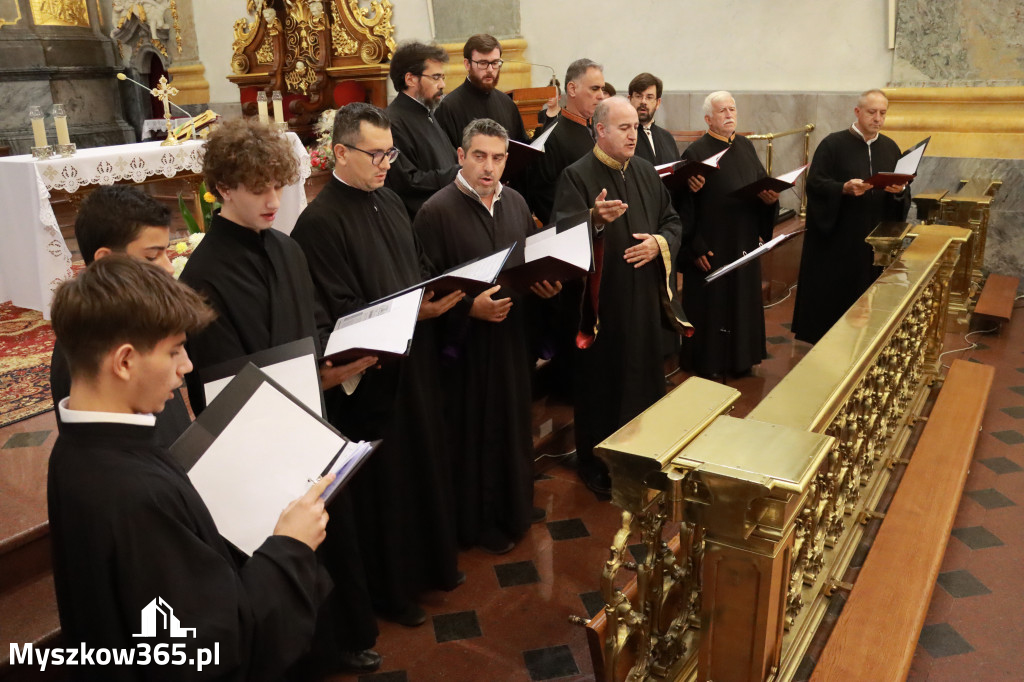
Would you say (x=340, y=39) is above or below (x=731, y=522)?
above

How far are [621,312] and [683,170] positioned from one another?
1.23 metres

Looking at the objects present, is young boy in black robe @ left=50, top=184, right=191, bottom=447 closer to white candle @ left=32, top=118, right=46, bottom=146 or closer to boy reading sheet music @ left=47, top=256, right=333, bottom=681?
boy reading sheet music @ left=47, top=256, right=333, bottom=681

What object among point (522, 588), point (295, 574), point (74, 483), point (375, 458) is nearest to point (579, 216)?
point (375, 458)

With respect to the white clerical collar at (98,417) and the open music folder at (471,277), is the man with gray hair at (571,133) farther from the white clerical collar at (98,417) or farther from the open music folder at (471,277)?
the white clerical collar at (98,417)

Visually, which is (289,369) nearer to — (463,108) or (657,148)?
(463,108)

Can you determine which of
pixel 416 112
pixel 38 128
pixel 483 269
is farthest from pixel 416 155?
pixel 38 128

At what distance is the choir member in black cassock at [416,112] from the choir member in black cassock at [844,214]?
2.94 m

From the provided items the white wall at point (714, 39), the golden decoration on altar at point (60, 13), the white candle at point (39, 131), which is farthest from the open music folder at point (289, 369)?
the golden decoration on altar at point (60, 13)

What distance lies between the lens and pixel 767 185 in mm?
5117

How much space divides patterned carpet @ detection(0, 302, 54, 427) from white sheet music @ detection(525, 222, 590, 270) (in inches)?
104

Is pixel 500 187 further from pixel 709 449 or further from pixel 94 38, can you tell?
pixel 94 38

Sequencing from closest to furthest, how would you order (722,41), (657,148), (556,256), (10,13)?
(556,256)
(657,148)
(722,41)
(10,13)

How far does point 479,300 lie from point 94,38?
13.1 metres

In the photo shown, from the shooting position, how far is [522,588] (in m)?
3.46
